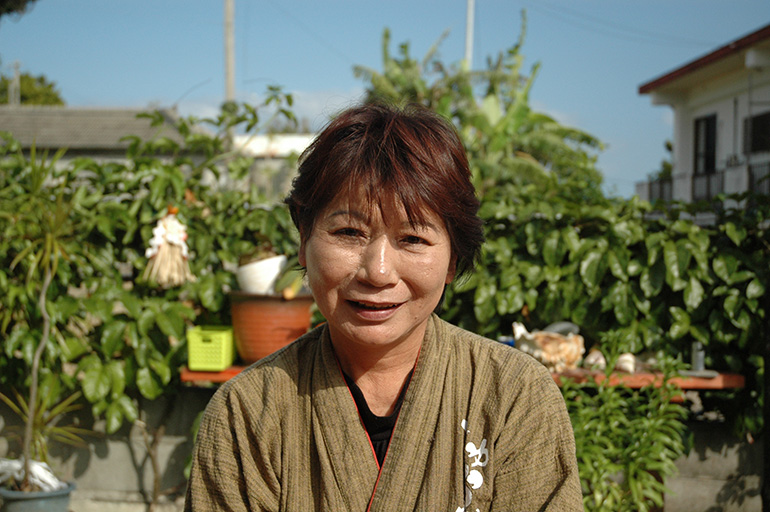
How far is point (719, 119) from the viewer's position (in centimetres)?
1680

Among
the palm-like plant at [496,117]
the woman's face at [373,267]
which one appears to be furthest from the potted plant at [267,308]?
the palm-like plant at [496,117]

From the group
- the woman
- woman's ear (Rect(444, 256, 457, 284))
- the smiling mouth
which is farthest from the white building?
the smiling mouth

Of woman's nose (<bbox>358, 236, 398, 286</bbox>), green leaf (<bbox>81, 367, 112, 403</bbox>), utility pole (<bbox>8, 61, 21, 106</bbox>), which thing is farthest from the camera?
utility pole (<bbox>8, 61, 21, 106</bbox>)

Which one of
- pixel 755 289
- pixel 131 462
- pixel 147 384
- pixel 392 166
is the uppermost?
pixel 392 166

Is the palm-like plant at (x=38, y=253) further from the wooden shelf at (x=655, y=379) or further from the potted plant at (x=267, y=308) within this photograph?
the wooden shelf at (x=655, y=379)

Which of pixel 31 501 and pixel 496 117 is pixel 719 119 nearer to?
pixel 496 117

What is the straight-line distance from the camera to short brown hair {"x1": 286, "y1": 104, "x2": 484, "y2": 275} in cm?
133

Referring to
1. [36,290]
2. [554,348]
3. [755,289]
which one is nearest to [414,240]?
[554,348]

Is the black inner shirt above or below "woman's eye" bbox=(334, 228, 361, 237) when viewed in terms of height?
below

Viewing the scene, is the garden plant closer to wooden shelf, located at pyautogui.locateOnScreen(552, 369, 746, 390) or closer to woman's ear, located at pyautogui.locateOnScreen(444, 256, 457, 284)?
wooden shelf, located at pyautogui.locateOnScreen(552, 369, 746, 390)

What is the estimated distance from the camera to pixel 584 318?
3.31 metres

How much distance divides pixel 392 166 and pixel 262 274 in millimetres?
2174

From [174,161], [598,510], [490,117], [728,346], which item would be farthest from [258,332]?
[490,117]

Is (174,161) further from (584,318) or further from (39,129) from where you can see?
(39,129)
